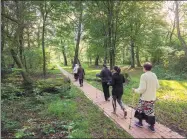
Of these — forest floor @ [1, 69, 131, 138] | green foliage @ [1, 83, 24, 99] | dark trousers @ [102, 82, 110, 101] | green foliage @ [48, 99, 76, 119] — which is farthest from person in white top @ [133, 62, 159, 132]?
green foliage @ [1, 83, 24, 99]

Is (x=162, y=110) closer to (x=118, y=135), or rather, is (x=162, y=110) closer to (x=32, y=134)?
(x=118, y=135)

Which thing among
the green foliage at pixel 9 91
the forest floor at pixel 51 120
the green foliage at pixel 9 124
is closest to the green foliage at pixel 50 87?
the forest floor at pixel 51 120

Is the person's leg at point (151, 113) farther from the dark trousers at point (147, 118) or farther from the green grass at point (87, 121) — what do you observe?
the green grass at point (87, 121)

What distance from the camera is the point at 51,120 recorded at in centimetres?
757

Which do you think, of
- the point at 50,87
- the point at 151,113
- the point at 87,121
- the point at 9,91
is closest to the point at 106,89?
the point at 50,87

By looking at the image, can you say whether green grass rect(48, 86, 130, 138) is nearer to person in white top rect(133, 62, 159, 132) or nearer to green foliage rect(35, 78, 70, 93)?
person in white top rect(133, 62, 159, 132)

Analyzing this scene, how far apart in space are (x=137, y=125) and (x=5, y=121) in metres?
4.22

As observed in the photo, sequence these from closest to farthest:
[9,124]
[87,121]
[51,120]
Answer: [9,124] → [87,121] → [51,120]

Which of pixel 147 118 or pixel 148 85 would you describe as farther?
pixel 147 118

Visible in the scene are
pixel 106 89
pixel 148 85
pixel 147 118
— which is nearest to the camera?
pixel 148 85

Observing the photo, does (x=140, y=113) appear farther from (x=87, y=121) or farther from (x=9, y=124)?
(x=9, y=124)

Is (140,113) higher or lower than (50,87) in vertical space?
lower

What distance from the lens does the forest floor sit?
619 centimetres

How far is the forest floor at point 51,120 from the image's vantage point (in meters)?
6.19
